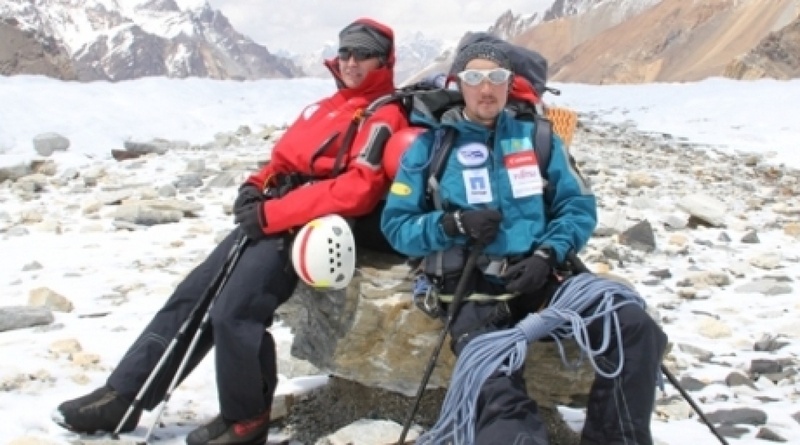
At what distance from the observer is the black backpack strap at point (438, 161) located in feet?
14.0

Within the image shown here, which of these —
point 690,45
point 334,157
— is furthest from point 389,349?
point 690,45

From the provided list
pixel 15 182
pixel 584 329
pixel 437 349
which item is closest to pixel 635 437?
pixel 584 329

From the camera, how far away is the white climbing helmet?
14.2 feet

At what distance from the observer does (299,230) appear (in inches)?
179

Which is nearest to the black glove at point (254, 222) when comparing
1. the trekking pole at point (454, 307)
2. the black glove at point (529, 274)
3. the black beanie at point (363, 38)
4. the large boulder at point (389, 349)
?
the large boulder at point (389, 349)

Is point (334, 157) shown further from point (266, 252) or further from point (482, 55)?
point (482, 55)

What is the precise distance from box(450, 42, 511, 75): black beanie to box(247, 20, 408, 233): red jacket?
1.65 ft

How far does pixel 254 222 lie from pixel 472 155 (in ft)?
3.95

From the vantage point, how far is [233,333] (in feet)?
14.2

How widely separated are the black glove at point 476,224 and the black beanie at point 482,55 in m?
0.74

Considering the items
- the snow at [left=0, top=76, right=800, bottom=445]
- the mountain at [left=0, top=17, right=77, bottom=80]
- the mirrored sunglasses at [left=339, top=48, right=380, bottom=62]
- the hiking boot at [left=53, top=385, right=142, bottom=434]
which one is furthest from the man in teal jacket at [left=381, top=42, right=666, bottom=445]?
the mountain at [left=0, top=17, right=77, bottom=80]

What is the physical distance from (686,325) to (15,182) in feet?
33.9

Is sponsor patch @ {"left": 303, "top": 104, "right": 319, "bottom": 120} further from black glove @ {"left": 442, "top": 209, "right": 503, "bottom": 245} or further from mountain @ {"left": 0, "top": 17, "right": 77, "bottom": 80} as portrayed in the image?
mountain @ {"left": 0, "top": 17, "right": 77, "bottom": 80}

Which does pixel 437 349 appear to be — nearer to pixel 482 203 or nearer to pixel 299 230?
pixel 482 203
